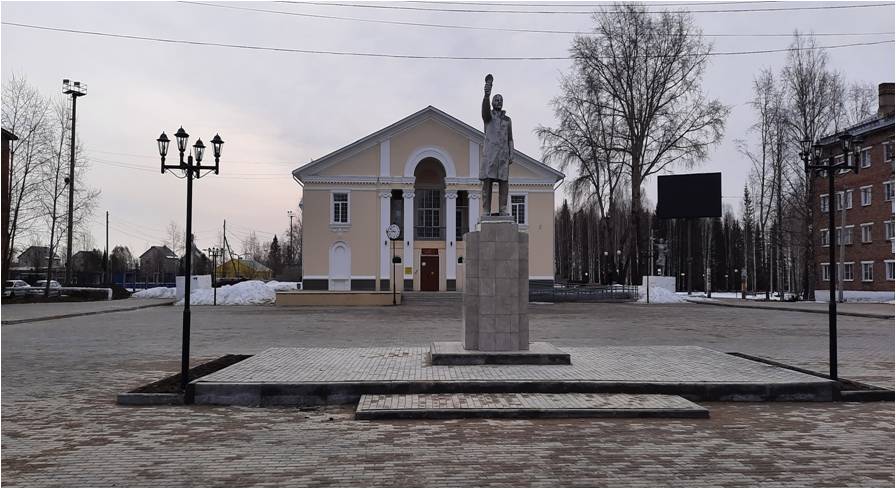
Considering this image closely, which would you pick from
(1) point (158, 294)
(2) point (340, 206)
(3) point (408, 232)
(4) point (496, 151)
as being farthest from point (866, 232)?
(1) point (158, 294)

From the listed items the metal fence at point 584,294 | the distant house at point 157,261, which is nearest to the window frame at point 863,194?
the metal fence at point 584,294

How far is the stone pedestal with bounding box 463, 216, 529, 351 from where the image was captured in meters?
11.8

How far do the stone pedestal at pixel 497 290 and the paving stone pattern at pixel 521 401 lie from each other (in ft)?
8.33

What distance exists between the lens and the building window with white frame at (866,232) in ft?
146

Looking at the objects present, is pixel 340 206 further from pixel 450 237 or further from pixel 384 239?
pixel 450 237

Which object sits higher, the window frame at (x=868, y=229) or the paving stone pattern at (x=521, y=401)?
the window frame at (x=868, y=229)

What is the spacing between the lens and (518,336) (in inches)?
465

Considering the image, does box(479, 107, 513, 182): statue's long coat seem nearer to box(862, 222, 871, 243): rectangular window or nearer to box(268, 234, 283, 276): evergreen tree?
box(862, 222, 871, 243): rectangular window

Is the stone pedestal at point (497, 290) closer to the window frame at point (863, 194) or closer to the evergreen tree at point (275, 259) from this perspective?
the window frame at point (863, 194)

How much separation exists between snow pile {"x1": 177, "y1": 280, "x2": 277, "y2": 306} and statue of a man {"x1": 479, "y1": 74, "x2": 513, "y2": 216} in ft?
91.3

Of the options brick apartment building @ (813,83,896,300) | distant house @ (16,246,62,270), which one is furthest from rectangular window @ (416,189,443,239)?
distant house @ (16,246,62,270)

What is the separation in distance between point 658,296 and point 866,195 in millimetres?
17159

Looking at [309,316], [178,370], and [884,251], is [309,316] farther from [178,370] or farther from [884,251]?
[884,251]

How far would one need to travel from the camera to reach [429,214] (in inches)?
1800
